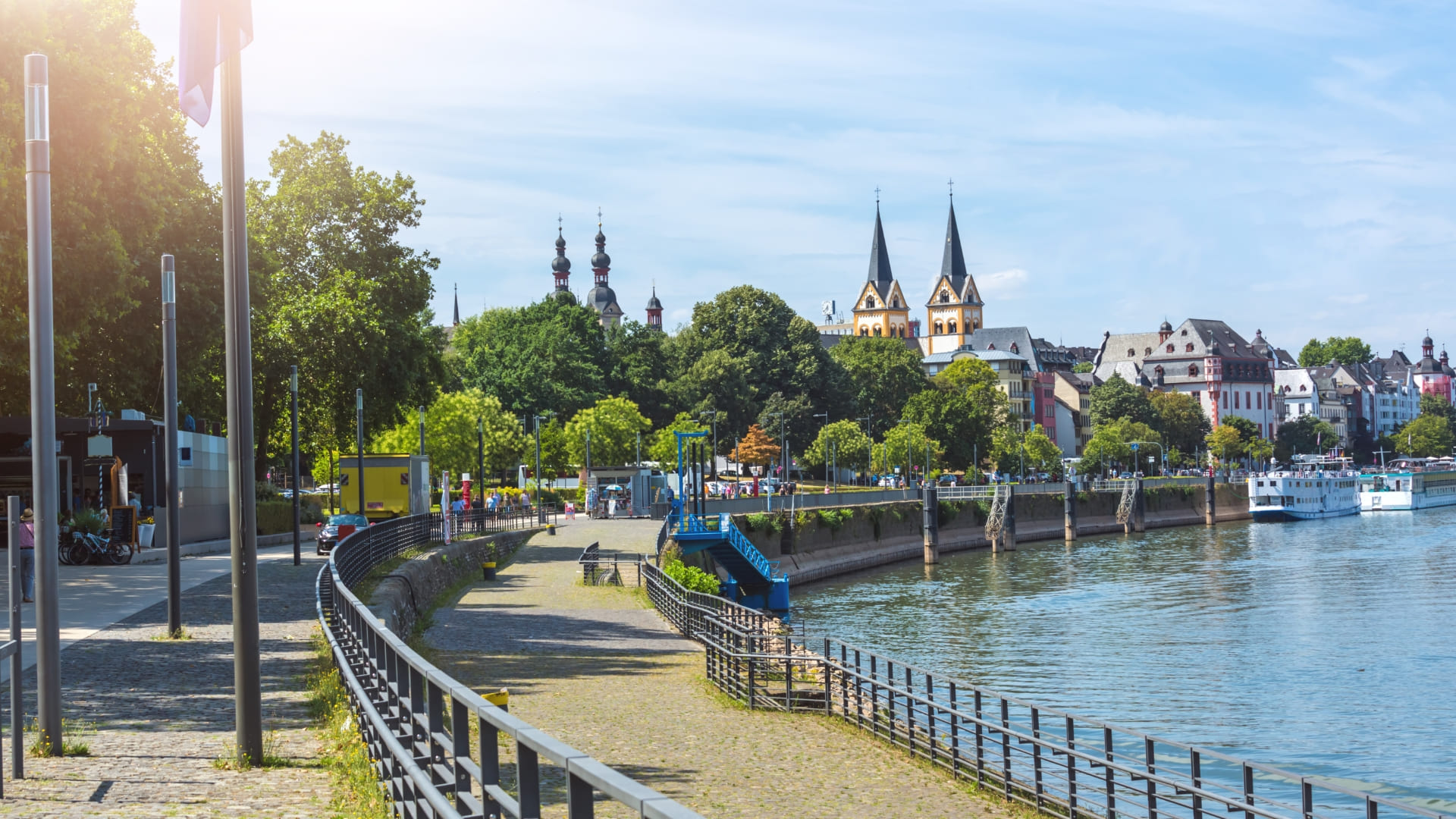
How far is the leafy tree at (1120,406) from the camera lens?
596 feet

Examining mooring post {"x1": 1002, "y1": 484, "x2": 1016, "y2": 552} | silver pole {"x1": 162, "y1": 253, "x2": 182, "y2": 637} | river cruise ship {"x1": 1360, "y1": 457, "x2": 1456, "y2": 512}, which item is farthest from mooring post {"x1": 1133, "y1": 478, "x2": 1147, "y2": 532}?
silver pole {"x1": 162, "y1": 253, "x2": 182, "y2": 637}

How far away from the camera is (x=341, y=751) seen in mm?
11359

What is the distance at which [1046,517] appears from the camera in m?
102

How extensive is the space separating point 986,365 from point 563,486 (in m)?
77.6

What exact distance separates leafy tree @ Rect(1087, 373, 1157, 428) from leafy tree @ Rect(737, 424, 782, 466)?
74.2 meters

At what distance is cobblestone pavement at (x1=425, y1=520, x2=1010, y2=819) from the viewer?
1576 centimetres

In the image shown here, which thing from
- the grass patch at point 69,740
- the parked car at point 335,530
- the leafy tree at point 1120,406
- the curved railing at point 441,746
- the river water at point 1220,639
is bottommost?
the river water at point 1220,639

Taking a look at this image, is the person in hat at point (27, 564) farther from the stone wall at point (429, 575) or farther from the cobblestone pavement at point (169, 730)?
the stone wall at point (429, 575)

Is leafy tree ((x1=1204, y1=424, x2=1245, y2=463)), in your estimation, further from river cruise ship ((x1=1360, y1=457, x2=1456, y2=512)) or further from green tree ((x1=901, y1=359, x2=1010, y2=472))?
green tree ((x1=901, y1=359, x2=1010, y2=472))

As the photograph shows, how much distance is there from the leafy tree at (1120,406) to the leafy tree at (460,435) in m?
106

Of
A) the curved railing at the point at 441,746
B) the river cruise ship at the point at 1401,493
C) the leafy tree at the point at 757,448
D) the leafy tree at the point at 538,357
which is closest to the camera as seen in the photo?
the curved railing at the point at 441,746

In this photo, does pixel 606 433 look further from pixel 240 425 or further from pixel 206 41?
pixel 240 425

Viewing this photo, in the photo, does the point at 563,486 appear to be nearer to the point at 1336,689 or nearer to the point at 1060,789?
the point at 1336,689

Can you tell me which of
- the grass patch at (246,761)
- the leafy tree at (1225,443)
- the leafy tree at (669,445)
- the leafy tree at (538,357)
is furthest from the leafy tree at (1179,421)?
the grass patch at (246,761)
